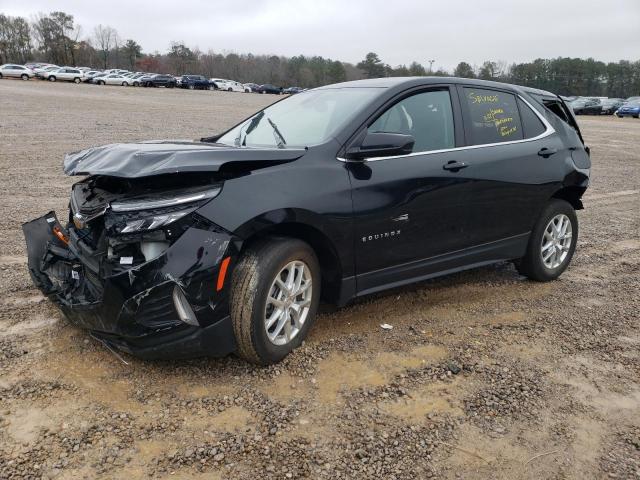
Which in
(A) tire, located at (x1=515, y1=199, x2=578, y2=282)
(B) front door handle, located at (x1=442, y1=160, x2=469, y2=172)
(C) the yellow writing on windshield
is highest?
(C) the yellow writing on windshield

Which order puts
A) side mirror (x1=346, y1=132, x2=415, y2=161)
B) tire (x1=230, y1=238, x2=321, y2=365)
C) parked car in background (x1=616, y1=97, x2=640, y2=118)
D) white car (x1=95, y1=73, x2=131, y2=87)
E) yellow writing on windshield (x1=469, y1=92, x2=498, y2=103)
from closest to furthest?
tire (x1=230, y1=238, x2=321, y2=365), side mirror (x1=346, y1=132, x2=415, y2=161), yellow writing on windshield (x1=469, y1=92, x2=498, y2=103), parked car in background (x1=616, y1=97, x2=640, y2=118), white car (x1=95, y1=73, x2=131, y2=87)

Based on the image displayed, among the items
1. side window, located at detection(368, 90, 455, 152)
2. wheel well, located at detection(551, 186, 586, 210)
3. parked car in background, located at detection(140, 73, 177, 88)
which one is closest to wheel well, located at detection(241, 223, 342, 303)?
side window, located at detection(368, 90, 455, 152)

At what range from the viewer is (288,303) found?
345 cm

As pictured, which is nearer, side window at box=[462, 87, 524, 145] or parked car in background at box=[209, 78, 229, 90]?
side window at box=[462, 87, 524, 145]

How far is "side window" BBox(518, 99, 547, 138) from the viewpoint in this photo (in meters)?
5.00

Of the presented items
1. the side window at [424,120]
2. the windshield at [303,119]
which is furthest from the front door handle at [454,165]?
the windshield at [303,119]

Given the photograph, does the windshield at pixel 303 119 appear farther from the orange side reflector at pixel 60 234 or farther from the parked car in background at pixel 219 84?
the parked car in background at pixel 219 84

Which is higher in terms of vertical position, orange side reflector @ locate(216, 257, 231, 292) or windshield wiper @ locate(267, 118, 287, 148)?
windshield wiper @ locate(267, 118, 287, 148)

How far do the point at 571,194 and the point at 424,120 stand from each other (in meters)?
2.15

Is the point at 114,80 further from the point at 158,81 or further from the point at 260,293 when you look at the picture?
the point at 260,293

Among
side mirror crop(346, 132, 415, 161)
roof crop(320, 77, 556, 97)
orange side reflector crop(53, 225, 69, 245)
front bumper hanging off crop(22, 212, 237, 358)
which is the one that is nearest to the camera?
front bumper hanging off crop(22, 212, 237, 358)

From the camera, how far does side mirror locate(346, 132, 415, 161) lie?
140 inches

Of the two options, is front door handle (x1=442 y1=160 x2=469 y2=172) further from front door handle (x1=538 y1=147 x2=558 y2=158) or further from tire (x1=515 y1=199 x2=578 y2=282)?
tire (x1=515 y1=199 x2=578 y2=282)

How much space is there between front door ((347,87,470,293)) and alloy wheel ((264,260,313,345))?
0.43 metres
